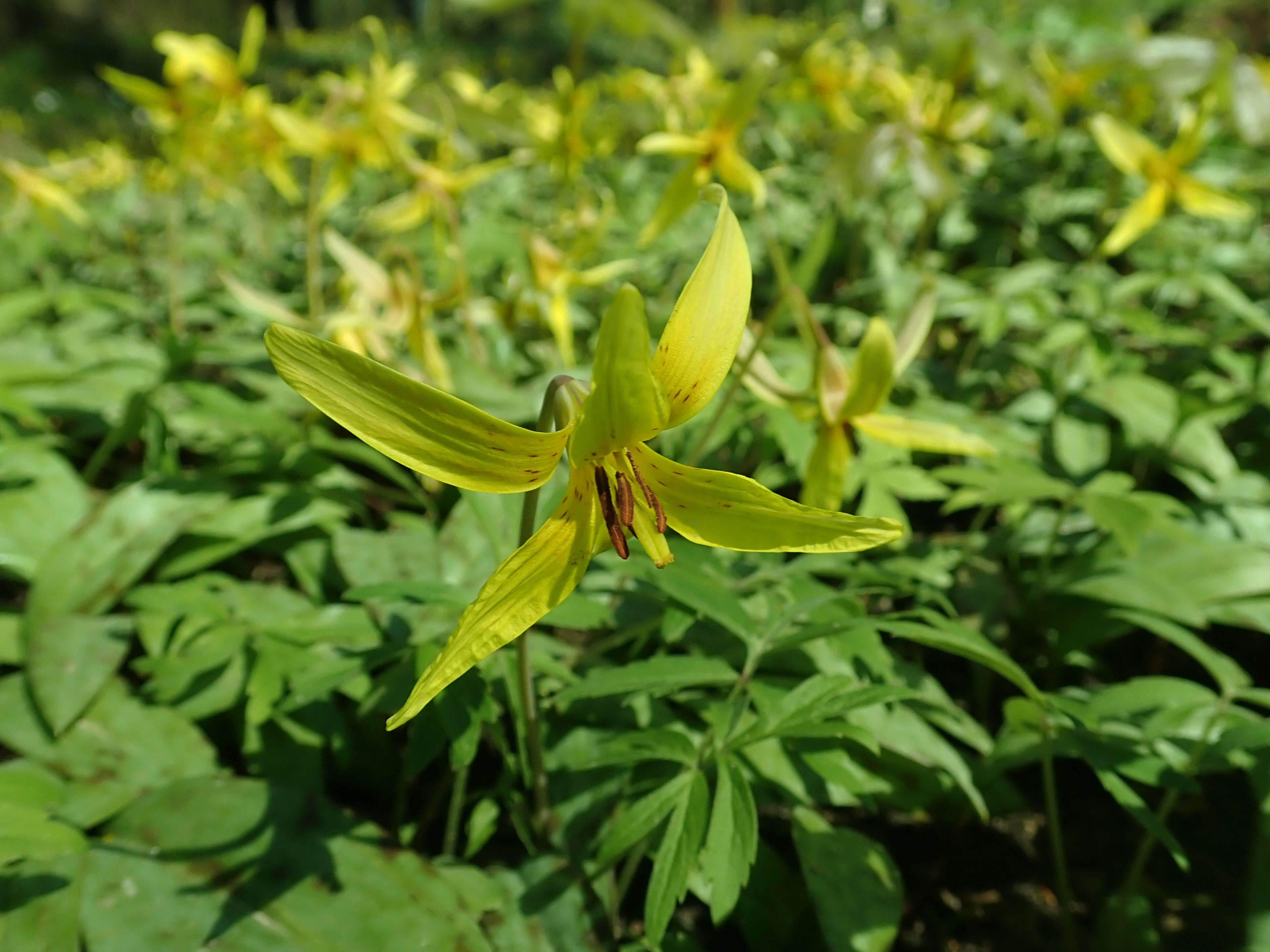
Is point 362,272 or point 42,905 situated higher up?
point 362,272

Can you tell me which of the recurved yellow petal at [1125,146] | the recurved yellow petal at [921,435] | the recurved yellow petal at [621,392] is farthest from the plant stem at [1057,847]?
the recurved yellow petal at [1125,146]

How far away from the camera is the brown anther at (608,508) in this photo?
853mm

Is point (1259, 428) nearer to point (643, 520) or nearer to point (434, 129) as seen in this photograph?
point (643, 520)

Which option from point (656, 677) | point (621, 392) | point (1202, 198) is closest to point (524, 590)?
point (621, 392)

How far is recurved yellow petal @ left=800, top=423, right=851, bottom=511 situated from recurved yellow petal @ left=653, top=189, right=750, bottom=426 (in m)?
0.65

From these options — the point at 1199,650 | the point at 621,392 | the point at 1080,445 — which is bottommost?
the point at 1080,445

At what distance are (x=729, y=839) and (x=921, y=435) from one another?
2.38 feet

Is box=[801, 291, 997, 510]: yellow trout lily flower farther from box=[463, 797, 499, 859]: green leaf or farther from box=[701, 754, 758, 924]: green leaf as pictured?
box=[463, 797, 499, 859]: green leaf

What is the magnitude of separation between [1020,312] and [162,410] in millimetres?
2400

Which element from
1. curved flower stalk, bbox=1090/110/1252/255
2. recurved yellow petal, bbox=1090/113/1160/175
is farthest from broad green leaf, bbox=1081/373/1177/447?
recurved yellow petal, bbox=1090/113/1160/175

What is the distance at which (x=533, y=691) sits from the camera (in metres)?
1.14

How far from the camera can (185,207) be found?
203 inches

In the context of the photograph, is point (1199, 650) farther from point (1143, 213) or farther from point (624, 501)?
point (1143, 213)

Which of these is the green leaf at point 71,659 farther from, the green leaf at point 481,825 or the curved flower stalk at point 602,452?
the curved flower stalk at point 602,452
